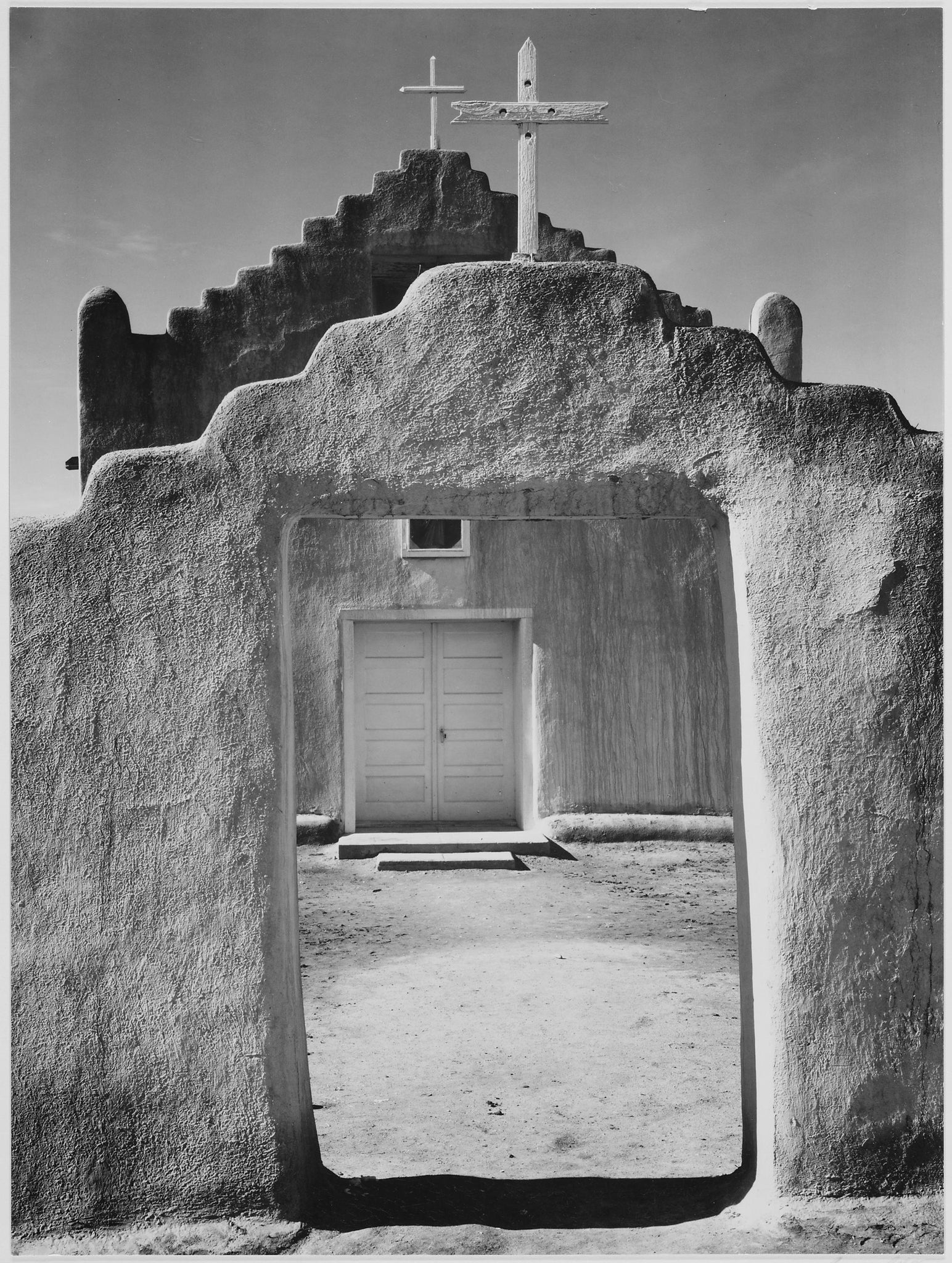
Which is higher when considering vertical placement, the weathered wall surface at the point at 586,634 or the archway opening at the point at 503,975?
the weathered wall surface at the point at 586,634

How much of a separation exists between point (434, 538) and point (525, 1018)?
6.49m

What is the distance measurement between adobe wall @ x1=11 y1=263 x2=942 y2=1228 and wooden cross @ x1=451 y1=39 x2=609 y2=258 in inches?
15.6

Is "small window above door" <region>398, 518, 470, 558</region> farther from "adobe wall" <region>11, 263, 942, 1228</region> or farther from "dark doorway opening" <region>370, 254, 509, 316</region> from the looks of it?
"adobe wall" <region>11, 263, 942, 1228</region>

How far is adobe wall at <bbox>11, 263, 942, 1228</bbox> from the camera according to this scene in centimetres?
370

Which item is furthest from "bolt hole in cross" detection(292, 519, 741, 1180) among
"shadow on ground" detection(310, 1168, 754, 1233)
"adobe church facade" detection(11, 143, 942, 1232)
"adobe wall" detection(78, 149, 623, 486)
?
"adobe wall" detection(78, 149, 623, 486)

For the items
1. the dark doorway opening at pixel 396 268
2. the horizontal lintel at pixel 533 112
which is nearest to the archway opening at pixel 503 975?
the dark doorway opening at pixel 396 268

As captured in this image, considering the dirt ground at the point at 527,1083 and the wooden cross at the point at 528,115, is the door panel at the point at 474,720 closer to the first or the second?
the dirt ground at the point at 527,1083

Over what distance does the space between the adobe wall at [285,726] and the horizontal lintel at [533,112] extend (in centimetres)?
66

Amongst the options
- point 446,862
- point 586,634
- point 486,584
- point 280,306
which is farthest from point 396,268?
point 446,862

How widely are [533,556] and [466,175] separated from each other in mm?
4175

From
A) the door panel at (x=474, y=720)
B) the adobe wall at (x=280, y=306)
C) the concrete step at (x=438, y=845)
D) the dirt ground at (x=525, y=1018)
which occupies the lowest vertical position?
the dirt ground at (x=525, y=1018)

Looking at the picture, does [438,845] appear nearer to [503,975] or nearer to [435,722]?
[435,722]

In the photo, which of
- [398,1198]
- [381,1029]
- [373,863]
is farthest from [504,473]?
[373,863]

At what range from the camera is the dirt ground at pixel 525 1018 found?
494cm
